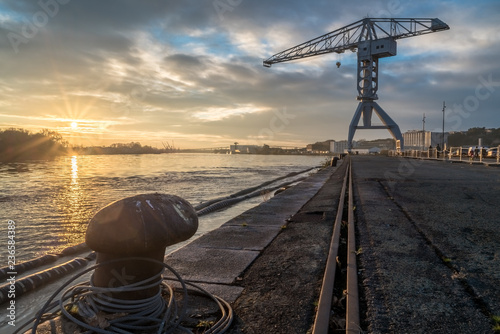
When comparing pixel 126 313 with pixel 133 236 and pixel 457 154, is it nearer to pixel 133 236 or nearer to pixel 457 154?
pixel 133 236

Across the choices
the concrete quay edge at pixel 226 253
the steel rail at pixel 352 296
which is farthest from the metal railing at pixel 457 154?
the steel rail at pixel 352 296

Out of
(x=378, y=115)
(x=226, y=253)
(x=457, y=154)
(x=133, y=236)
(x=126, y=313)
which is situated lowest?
(x=226, y=253)

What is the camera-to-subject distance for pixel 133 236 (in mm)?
2469

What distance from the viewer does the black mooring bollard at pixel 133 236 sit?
248 cm

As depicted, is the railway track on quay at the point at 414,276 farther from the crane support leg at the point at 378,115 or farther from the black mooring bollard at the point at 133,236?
the crane support leg at the point at 378,115

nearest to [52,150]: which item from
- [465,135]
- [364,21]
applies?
[364,21]

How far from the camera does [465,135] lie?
15525 centimetres

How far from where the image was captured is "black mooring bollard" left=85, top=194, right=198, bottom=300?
8.14 ft

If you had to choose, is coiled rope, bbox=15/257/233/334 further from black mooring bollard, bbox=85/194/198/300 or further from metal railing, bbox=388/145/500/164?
metal railing, bbox=388/145/500/164

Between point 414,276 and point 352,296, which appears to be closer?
point 352,296

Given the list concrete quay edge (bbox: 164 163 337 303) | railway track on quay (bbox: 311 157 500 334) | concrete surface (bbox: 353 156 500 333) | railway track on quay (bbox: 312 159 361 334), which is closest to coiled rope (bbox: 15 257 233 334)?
concrete quay edge (bbox: 164 163 337 303)

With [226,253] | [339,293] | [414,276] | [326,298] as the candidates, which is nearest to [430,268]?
[414,276]

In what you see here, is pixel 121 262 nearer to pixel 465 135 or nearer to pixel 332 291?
pixel 332 291

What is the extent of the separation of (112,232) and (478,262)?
12.5ft
